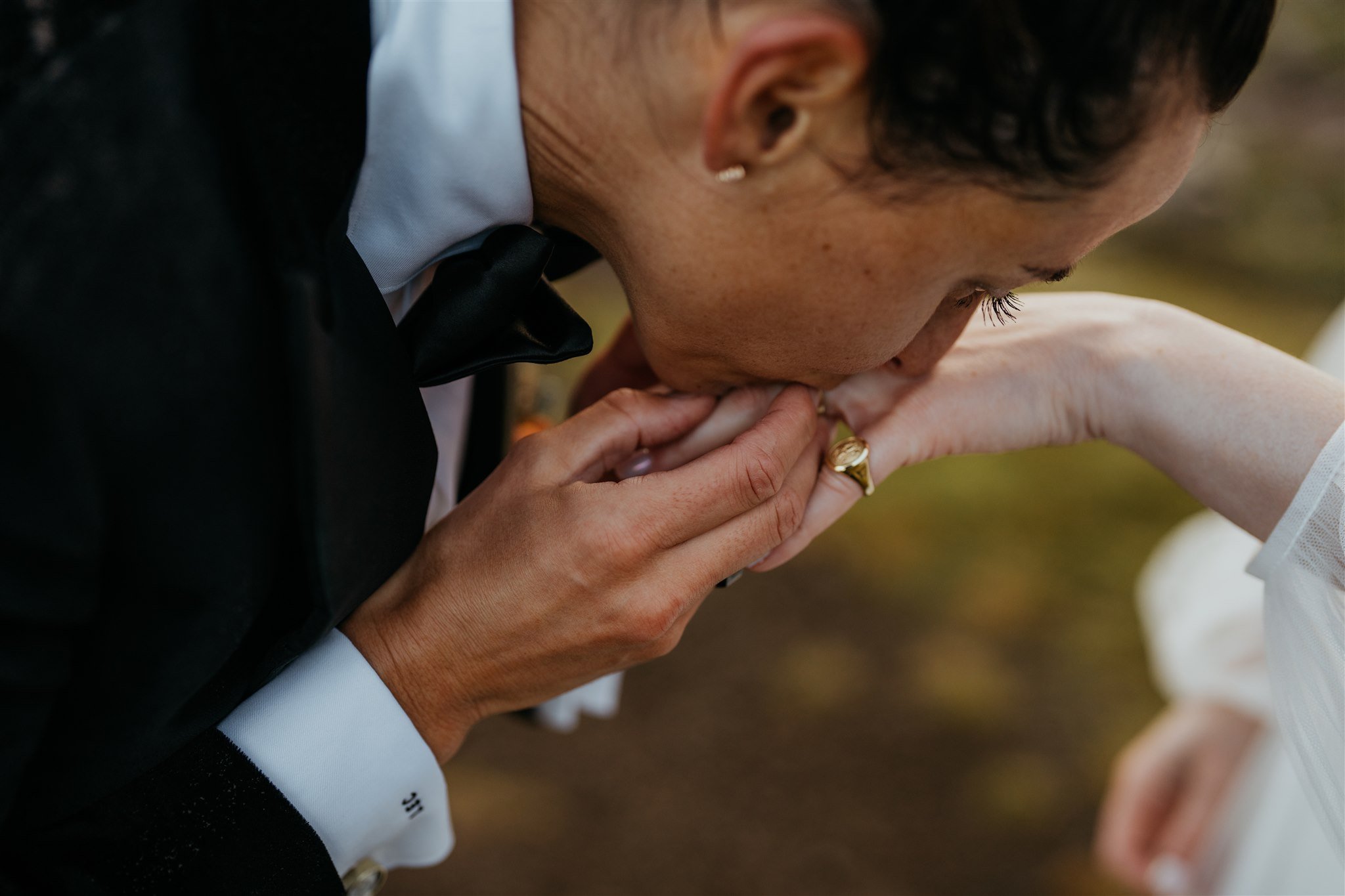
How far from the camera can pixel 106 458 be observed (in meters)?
0.86

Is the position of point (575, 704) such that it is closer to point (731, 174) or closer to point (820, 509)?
point (820, 509)

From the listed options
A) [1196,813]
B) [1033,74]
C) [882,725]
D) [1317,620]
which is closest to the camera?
[1033,74]

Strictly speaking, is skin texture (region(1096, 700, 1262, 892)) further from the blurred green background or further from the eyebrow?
the eyebrow

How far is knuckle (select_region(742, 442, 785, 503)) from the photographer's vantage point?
45.4 inches

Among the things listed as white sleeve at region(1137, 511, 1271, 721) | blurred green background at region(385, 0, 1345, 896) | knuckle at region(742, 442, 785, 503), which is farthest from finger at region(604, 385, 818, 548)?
blurred green background at region(385, 0, 1345, 896)

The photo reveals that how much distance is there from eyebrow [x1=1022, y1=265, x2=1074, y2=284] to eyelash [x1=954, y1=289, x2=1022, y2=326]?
6 centimetres

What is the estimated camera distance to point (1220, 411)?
130 cm

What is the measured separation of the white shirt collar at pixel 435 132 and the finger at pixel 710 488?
1.13ft

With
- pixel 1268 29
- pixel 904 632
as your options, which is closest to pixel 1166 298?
pixel 904 632

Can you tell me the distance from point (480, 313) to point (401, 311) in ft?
0.71

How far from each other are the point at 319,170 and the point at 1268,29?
2.93ft

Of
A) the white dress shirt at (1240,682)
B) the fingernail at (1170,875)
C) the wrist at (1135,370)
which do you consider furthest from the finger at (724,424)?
the fingernail at (1170,875)

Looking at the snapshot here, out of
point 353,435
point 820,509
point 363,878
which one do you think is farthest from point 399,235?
point 363,878

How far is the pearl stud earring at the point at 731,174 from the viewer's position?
95 cm
